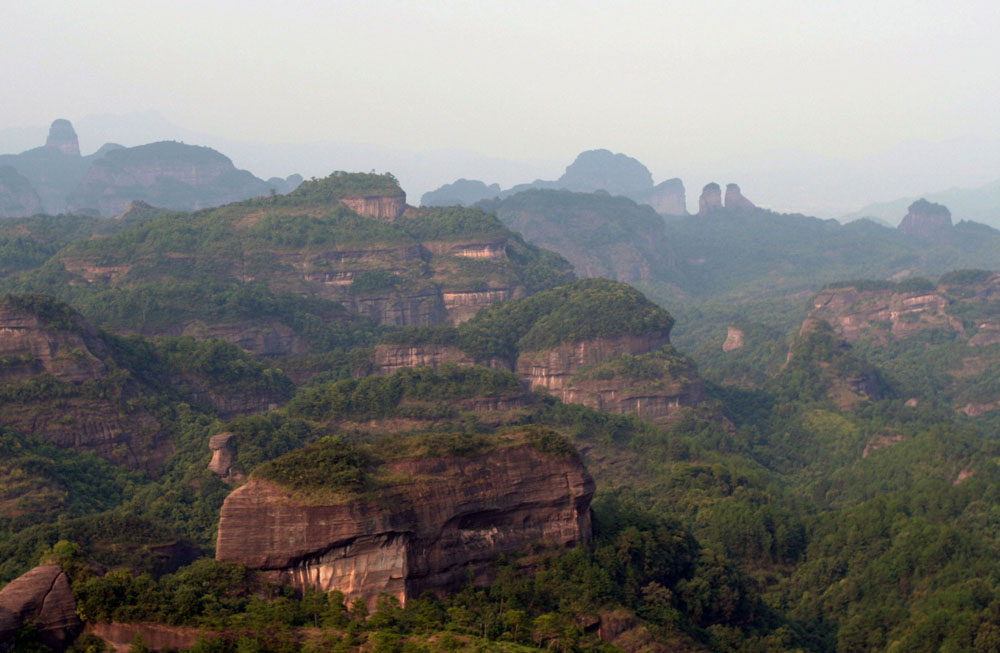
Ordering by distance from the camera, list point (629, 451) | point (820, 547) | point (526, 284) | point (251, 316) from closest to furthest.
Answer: point (820, 547) < point (629, 451) < point (251, 316) < point (526, 284)

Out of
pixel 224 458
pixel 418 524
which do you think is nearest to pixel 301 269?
pixel 224 458

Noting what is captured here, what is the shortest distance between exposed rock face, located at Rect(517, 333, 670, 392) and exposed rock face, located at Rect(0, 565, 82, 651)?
68.3 metres

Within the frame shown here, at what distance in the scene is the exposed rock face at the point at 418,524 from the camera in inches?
1763

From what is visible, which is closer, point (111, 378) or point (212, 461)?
point (212, 461)

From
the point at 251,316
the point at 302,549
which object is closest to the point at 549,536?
the point at 302,549

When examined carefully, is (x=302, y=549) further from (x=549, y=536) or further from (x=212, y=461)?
(x=212, y=461)

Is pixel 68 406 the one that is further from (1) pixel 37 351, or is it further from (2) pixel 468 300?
(2) pixel 468 300

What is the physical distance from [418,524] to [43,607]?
527 inches

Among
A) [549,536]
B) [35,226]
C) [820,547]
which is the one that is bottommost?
[820,547]

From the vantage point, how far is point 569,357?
355 feet

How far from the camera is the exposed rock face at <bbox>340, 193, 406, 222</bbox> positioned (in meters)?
150

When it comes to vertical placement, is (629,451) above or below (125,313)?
below

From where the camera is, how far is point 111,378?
80.9m

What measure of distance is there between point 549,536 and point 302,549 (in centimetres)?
1110
